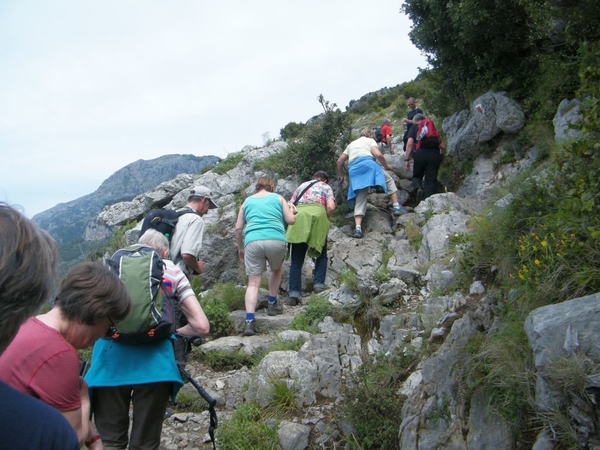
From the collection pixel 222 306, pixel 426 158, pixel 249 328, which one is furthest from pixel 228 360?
pixel 426 158

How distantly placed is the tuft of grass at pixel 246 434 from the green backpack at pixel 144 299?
166 cm

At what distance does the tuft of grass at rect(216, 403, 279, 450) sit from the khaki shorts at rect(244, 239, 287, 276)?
7.83ft

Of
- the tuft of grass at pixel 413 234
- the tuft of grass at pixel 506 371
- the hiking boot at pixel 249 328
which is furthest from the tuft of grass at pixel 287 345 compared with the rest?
the tuft of grass at pixel 413 234

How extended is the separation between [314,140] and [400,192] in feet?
Result: 8.31

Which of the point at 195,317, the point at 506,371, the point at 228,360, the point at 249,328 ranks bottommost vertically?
the point at 228,360

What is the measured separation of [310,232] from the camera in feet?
25.3

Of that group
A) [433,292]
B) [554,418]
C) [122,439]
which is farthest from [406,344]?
[122,439]

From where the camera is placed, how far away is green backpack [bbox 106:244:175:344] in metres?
3.02

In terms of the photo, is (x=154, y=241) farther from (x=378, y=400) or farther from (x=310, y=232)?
(x=310, y=232)

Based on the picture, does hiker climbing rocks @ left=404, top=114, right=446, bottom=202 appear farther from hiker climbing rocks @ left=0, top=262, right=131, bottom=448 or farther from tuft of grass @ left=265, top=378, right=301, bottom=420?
hiker climbing rocks @ left=0, top=262, right=131, bottom=448

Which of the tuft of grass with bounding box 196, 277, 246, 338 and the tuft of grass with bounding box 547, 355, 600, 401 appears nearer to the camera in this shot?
the tuft of grass with bounding box 547, 355, 600, 401

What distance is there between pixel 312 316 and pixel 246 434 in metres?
2.62

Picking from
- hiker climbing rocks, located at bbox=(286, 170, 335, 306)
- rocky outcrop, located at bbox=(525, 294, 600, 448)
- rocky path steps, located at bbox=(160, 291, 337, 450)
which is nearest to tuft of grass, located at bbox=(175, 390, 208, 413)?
rocky path steps, located at bbox=(160, 291, 337, 450)

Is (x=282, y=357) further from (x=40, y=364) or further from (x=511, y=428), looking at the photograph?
(x=40, y=364)
